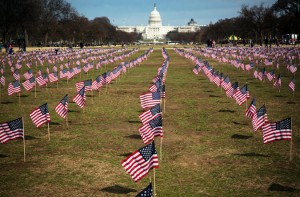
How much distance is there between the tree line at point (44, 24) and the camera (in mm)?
82250

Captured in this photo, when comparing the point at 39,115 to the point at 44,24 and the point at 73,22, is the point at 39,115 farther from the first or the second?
the point at 73,22

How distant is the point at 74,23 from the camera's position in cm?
12100

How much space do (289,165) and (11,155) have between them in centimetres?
803

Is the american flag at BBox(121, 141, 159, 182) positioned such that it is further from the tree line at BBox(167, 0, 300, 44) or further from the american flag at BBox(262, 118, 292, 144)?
the tree line at BBox(167, 0, 300, 44)

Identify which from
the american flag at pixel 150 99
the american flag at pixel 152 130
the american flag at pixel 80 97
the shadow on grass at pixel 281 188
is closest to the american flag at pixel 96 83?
→ the american flag at pixel 80 97

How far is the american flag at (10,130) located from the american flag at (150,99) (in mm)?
5169

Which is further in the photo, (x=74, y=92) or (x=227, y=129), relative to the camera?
(x=74, y=92)

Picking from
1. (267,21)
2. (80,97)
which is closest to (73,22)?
(267,21)

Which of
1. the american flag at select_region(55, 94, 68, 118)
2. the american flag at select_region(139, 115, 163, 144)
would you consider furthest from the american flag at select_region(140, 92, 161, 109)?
the american flag at select_region(139, 115, 163, 144)

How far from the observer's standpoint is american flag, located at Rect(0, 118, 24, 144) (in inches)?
433

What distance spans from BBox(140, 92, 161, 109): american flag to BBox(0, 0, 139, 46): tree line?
7114cm

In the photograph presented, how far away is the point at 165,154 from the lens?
1189 cm

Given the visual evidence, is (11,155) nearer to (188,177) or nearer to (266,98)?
(188,177)

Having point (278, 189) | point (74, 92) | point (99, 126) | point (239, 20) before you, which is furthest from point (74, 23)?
point (278, 189)
